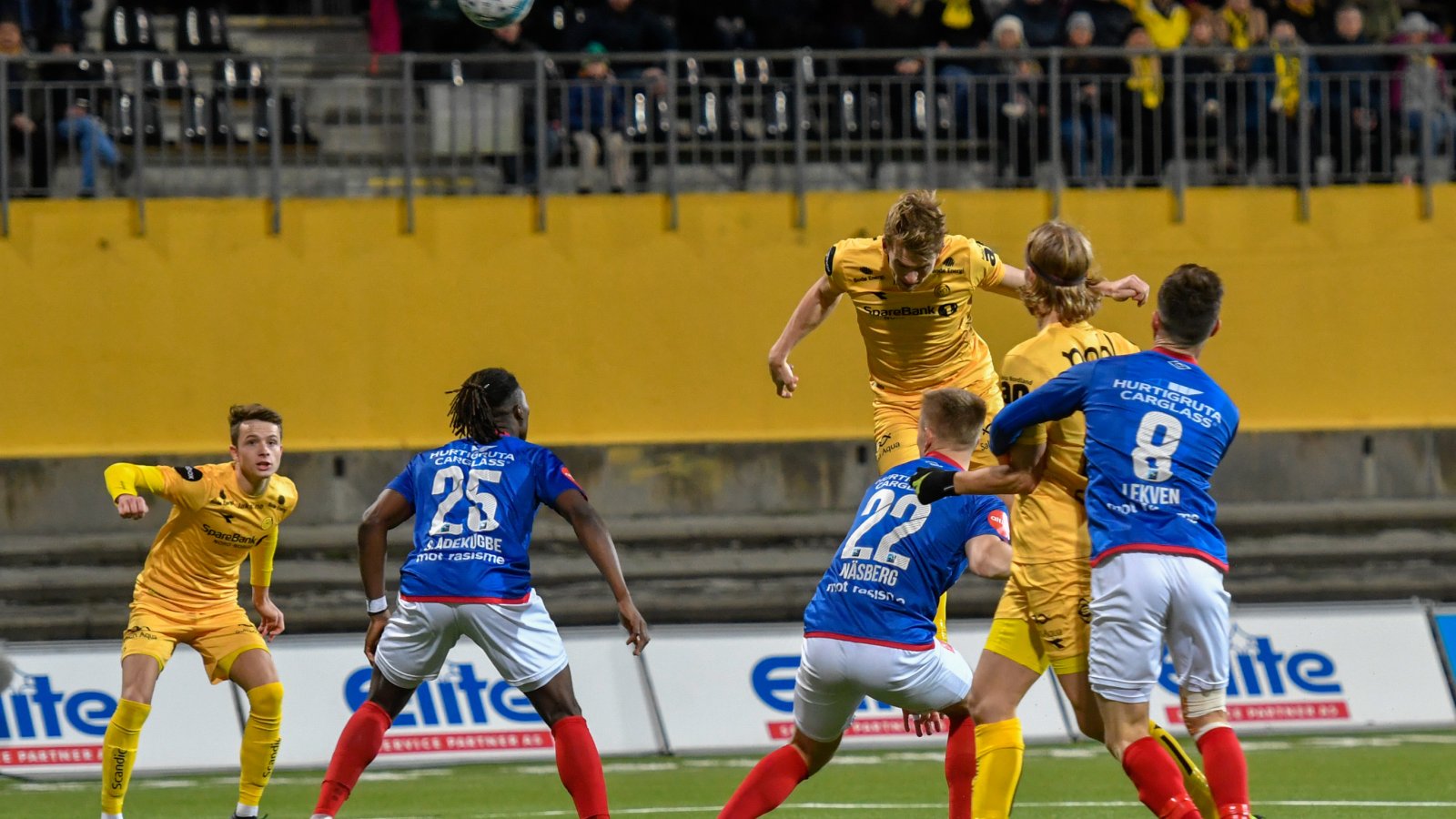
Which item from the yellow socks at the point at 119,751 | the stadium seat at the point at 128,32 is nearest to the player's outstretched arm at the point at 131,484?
the yellow socks at the point at 119,751

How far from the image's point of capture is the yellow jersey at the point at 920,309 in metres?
8.62

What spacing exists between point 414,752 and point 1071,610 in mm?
6911

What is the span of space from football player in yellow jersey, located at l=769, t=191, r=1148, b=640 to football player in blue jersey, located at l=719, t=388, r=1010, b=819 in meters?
1.35

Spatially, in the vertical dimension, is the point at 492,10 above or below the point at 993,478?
above

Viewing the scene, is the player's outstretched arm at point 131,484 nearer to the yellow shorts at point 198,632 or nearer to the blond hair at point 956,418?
the yellow shorts at point 198,632

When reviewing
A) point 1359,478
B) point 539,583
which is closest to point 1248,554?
point 1359,478

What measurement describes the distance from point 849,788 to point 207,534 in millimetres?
3815

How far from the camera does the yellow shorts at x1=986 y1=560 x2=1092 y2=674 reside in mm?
6980

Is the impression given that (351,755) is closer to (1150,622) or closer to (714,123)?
(1150,622)

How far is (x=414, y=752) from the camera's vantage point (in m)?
12.9

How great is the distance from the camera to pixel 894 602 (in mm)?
6879

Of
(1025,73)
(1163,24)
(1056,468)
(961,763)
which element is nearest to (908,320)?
(1056,468)

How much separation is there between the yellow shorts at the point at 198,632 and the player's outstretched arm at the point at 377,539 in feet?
6.65

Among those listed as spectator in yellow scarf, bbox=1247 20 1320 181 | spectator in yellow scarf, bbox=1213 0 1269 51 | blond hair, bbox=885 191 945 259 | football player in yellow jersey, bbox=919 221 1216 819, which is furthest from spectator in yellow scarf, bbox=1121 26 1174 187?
football player in yellow jersey, bbox=919 221 1216 819
